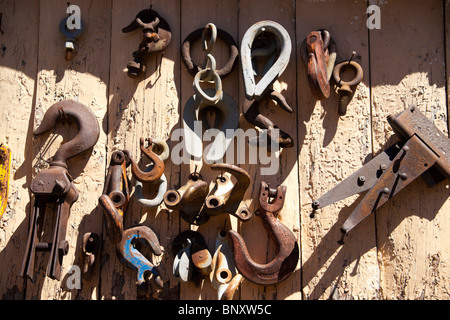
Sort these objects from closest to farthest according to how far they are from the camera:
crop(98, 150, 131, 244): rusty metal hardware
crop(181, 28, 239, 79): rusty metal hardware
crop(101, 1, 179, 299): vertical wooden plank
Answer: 1. crop(98, 150, 131, 244): rusty metal hardware
2. crop(101, 1, 179, 299): vertical wooden plank
3. crop(181, 28, 239, 79): rusty metal hardware

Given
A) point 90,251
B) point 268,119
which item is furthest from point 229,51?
point 90,251

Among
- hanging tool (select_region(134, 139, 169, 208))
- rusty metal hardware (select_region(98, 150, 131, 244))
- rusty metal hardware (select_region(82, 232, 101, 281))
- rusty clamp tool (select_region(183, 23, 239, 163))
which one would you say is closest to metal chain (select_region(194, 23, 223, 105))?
rusty clamp tool (select_region(183, 23, 239, 163))

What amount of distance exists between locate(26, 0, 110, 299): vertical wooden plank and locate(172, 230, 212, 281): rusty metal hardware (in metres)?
0.30

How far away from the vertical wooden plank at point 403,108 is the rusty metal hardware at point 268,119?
0.33m

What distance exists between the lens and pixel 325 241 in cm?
184

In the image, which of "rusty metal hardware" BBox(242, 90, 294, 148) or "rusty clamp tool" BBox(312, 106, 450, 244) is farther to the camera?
"rusty metal hardware" BBox(242, 90, 294, 148)

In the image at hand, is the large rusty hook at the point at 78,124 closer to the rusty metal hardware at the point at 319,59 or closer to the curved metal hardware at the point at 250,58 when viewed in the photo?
the curved metal hardware at the point at 250,58

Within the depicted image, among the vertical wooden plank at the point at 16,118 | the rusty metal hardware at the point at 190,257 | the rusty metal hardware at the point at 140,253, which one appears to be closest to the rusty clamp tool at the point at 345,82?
the rusty metal hardware at the point at 190,257

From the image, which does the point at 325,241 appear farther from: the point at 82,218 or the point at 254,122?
the point at 82,218

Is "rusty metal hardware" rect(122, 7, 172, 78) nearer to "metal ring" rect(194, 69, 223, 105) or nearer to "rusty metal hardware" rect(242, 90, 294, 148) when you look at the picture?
"metal ring" rect(194, 69, 223, 105)

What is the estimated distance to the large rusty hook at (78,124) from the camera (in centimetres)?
190

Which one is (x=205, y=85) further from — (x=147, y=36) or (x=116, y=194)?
(x=116, y=194)

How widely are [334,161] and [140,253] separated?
76 cm

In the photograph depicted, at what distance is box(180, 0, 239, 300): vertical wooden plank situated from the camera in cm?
182
